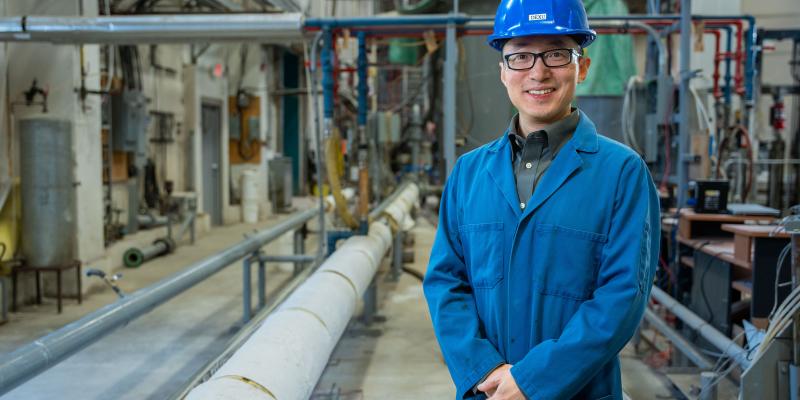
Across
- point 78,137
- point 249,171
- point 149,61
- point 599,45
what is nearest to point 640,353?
point 599,45

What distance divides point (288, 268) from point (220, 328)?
2358 mm

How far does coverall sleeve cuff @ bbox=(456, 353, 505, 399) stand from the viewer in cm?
152

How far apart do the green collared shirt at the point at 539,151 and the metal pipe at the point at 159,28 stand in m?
3.55

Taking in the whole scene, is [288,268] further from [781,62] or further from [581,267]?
[781,62]

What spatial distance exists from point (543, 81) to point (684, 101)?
4122 mm

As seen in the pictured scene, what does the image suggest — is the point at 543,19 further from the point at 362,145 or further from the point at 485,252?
the point at 362,145

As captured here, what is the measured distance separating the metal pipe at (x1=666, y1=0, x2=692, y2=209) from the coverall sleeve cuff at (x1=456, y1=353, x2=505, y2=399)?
13.1 ft

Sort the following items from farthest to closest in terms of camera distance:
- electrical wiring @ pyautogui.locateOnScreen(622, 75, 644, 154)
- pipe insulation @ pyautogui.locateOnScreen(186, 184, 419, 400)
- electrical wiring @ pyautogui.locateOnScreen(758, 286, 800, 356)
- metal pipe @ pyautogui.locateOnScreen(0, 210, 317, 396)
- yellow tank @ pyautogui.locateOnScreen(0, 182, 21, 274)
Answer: electrical wiring @ pyautogui.locateOnScreen(622, 75, 644, 154), yellow tank @ pyautogui.locateOnScreen(0, 182, 21, 274), electrical wiring @ pyautogui.locateOnScreen(758, 286, 800, 356), metal pipe @ pyautogui.locateOnScreen(0, 210, 317, 396), pipe insulation @ pyautogui.locateOnScreen(186, 184, 419, 400)

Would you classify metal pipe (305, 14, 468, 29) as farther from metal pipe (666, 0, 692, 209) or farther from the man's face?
the man's face

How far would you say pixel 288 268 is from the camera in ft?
25.5

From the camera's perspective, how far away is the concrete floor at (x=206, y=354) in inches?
160

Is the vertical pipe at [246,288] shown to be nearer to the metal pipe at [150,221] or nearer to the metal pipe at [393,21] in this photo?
the metal pipe at [393,21]

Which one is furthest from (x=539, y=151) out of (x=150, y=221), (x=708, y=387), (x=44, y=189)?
(x=150, y=221)

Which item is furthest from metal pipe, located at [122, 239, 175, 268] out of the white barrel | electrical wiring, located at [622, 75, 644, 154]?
electrical wiring, located at [622, 75, 644, 154]
